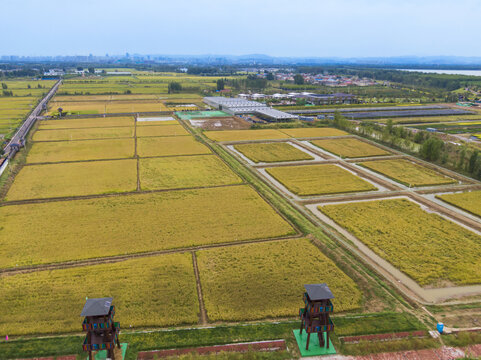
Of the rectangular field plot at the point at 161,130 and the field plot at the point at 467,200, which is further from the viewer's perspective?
the rectangular field plot at the point at 161,130

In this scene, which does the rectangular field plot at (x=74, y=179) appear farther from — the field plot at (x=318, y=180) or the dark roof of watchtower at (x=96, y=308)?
the dark roof of watchtower at (x=96, y=308)

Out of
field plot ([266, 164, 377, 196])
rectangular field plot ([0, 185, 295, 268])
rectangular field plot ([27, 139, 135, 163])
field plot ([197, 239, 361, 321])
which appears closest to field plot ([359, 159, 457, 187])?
field plot ([266, 164, 377, 196])

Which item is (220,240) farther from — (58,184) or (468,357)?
(58,184)

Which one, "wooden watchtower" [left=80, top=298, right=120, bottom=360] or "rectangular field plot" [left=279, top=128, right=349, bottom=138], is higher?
"rectangular field plot" [left=279, top=128, right=349, bottom=138]

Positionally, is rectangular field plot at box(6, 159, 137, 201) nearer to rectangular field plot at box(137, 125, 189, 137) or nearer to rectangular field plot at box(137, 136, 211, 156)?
rectangular field plot at box(137, 136, 211, 156)

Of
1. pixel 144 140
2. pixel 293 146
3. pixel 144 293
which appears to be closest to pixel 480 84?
pixel 293 146

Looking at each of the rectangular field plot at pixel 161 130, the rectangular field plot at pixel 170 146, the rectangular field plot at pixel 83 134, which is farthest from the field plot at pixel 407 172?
the rectangular field plot at pixel 83 134
